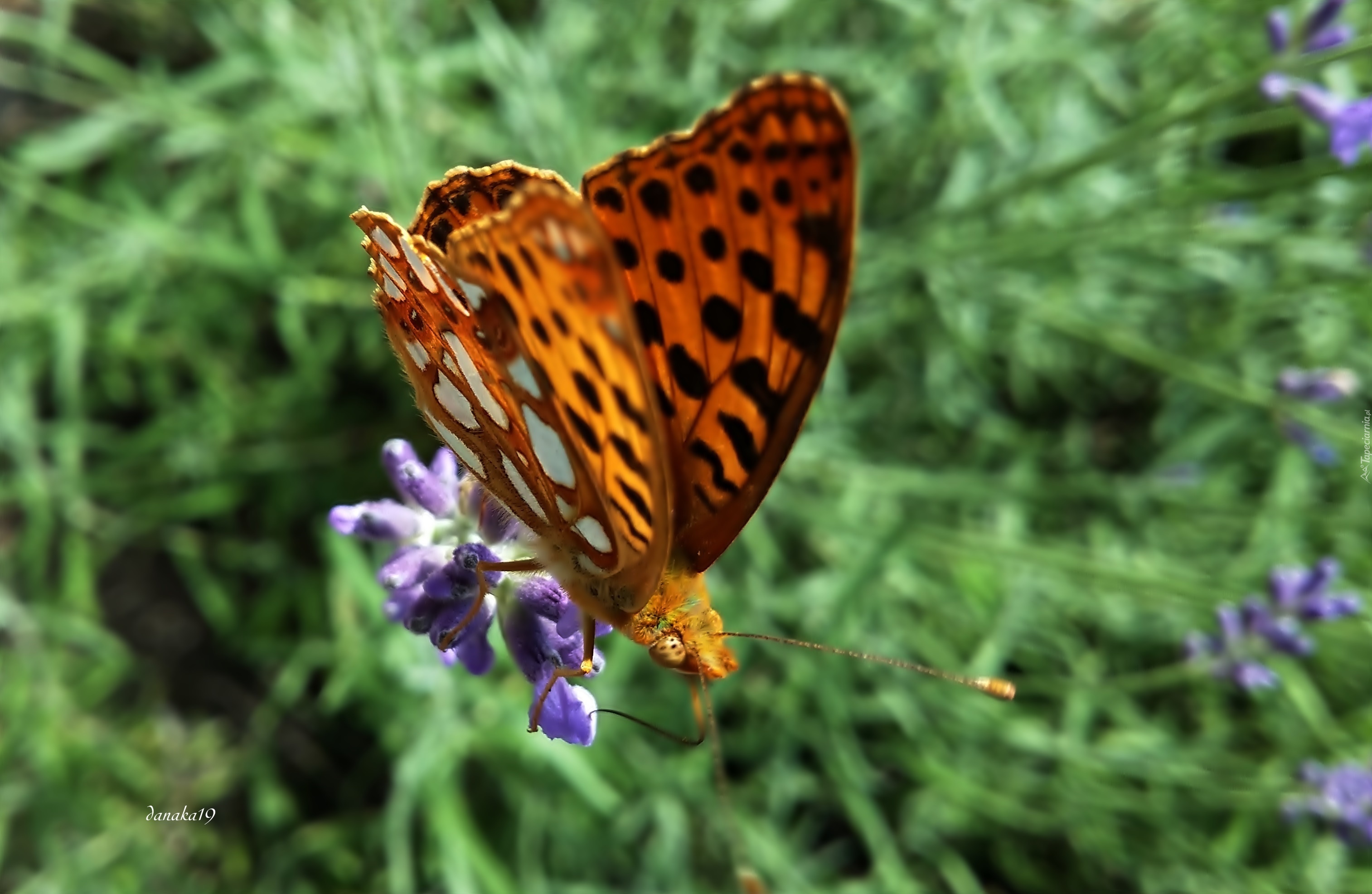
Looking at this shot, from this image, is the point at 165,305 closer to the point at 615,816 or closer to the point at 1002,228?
the point at 615,816

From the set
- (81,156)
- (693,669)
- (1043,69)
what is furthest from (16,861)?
(1043,69)

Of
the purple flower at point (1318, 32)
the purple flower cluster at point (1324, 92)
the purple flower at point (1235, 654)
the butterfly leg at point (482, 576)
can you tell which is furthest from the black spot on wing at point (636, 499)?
the purple flower at point (1235, 654)

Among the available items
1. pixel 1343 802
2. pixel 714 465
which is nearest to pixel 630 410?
pixel 714 465

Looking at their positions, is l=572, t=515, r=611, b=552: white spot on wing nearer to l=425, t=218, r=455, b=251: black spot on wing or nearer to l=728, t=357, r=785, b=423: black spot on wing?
l=728, t=357, r=785, b=423: black spot on wing

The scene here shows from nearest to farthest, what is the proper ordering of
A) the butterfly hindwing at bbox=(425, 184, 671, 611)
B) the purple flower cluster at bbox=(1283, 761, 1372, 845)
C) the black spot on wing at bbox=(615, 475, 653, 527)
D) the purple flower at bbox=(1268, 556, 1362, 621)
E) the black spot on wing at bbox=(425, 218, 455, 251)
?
the butterfly hindwing at bbox=(425, 184, 671, 611) < the black spot on wing at bbox=(615, 475, 653, 527) < the black spot on wing at bbox=(425, 218, 455, 251) < the purple flower at bbox=(1268, 556, 1362, 621) < the purple flower cluster at bbox=(1283, 761, 1372, 845)

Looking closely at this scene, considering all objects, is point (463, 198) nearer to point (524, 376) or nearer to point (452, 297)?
point (452, 297)

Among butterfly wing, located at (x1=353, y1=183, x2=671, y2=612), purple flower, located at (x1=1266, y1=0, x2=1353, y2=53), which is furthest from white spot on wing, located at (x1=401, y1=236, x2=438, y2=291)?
purple flower, located at (x1=1266, y1=0, x2=1353, y2=53)
